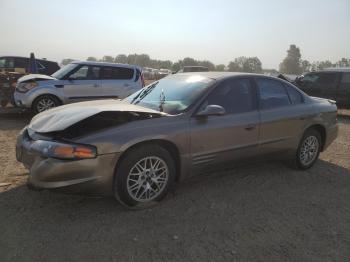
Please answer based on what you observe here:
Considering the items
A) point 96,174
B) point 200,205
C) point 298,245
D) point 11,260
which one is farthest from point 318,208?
point 11,260

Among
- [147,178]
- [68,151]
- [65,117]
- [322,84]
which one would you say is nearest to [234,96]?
[147,178]

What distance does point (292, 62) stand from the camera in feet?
398

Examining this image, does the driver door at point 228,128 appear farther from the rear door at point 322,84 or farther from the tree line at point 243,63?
the tree line at point 243,63

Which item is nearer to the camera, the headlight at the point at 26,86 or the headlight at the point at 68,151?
the headlight at the point at 68,151

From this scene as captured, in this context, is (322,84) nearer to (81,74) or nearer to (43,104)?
(81,74)

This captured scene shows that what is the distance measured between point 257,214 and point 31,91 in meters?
7.30

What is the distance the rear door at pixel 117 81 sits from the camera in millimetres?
10273

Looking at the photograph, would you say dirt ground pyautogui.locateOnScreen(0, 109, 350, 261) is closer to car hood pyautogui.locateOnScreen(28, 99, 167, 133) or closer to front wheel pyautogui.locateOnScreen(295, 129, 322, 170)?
front wheel pyautogui.locateOnScreen(295, 129, 322, 170)

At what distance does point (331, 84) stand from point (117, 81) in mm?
7930

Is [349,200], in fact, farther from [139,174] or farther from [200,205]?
[139,174]

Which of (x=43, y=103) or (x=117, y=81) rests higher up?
(x=117, y=81)

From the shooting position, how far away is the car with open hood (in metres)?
3.54

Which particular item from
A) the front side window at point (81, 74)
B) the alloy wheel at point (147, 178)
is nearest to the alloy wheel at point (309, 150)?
the alloy wheel at point (147, 178)

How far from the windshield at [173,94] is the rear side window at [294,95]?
1.53 metres
